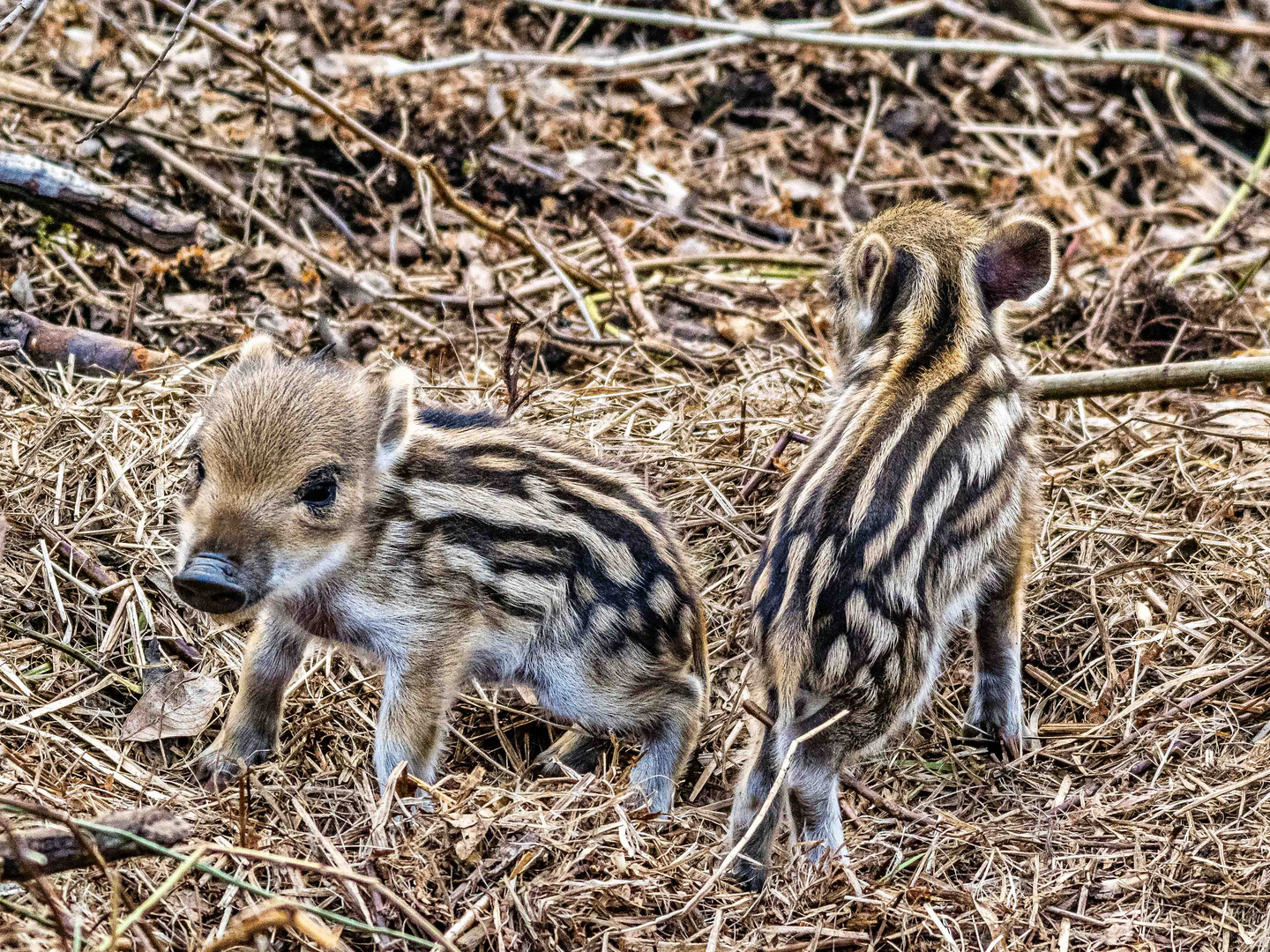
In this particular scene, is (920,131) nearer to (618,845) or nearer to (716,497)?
(716,497)

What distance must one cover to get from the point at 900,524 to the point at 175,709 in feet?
7.74

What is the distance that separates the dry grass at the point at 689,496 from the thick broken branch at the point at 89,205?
0.25m

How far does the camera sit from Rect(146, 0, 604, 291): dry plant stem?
19.7 ft

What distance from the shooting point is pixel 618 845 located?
398 cm

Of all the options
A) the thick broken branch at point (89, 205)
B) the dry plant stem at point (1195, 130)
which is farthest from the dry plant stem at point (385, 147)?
the dry plant stem at point (1195, 130)

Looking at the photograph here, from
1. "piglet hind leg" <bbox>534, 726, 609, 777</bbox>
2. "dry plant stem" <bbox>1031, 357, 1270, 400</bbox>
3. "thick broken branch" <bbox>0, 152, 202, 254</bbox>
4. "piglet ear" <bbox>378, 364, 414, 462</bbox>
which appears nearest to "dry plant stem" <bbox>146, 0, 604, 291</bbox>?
"thick broken branch" <bbox>0, 152, 202, 254</bbox>

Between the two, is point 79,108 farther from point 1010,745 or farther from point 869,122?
point 1010,745

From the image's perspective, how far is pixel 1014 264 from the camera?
15.9ft

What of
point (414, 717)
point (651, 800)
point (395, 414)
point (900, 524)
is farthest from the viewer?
point (651, 800)

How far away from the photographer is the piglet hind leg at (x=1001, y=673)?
4863 mm

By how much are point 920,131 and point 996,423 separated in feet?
15.4

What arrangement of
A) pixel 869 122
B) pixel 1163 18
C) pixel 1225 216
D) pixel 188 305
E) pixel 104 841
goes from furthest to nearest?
pixel 1163 18 → pixel 869 122 → pixel 1225 216 → pixel 188 305 → pixel 104 841

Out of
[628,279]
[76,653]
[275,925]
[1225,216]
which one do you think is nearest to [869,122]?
[1225,216]

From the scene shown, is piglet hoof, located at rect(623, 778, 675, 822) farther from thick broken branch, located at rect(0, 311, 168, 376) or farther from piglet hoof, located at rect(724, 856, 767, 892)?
thick broken branch, located at rect(0, 311, 168, 376)
